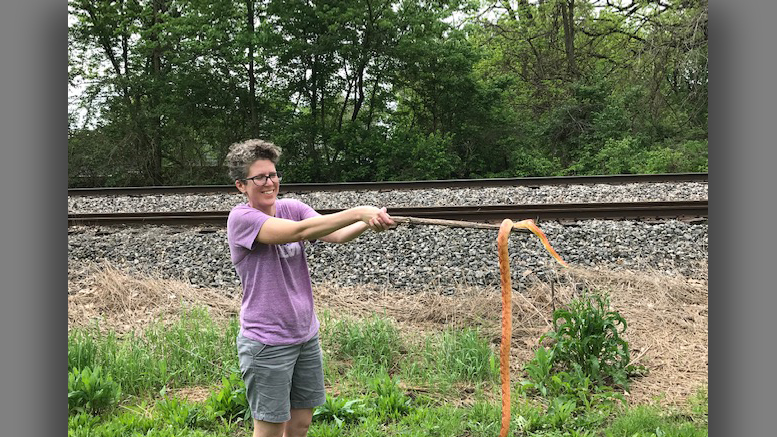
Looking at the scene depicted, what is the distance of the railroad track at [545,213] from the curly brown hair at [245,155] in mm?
5492

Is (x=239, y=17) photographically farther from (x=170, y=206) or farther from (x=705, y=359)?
(x=705, y=359)

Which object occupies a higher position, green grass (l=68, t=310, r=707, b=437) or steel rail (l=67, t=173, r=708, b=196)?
steel rail (l=67, t=173, r=708, b=196)

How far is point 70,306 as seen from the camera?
5719mm

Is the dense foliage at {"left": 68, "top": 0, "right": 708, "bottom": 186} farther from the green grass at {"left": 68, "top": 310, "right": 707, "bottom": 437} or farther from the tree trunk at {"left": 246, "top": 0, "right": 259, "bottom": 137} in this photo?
the green grass at {"left": 68, "top": 310, "right": 707, "bottom": 437}

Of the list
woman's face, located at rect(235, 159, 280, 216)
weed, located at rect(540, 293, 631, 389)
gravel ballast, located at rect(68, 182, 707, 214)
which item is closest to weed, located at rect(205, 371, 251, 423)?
woman's face, located at rect(235, 159, 280, 216)

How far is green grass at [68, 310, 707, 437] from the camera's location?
3.55 metres

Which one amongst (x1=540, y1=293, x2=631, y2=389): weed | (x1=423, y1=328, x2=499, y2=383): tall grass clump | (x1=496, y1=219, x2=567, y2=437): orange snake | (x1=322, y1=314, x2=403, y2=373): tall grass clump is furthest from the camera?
(x1=322, y1=314, x2=403, y2=373): tall grass clump

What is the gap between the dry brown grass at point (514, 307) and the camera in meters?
4.48

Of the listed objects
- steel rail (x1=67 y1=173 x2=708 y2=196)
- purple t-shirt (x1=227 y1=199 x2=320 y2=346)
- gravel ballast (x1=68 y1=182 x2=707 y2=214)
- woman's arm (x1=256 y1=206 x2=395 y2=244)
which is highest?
steel rail (x1=67 y1=173 x2=708 y2=196)

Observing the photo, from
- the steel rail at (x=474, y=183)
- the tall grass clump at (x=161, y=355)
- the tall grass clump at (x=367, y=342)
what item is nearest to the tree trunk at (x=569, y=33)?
the steel rail at (x=474, y=183)

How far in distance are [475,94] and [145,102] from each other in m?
12.1

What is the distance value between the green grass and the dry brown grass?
1.14 ft

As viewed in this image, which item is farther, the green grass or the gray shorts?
the green grass

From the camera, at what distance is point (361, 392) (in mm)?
4066
